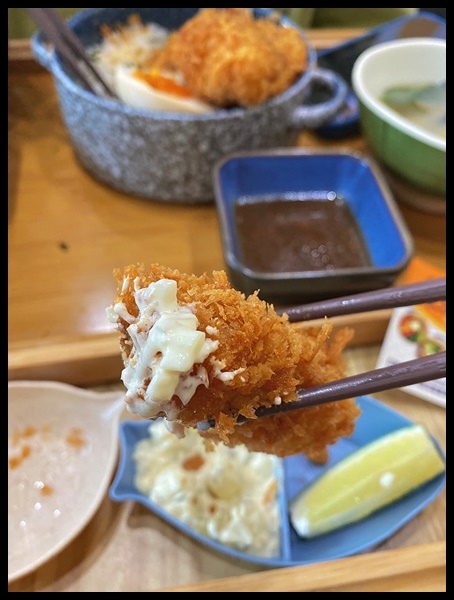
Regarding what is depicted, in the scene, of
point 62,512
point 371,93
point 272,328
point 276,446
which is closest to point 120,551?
point 62,512

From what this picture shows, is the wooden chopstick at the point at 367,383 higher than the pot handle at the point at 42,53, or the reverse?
the pot handle at the point at 42,53

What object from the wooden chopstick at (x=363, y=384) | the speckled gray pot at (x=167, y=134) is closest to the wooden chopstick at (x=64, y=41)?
the speckled gray pot at (x=167, y=134)

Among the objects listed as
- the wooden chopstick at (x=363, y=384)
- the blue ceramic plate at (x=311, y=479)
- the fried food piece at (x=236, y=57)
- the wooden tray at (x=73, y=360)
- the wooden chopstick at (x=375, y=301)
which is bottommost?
the blue ceramic plate at (x=311, y=479)

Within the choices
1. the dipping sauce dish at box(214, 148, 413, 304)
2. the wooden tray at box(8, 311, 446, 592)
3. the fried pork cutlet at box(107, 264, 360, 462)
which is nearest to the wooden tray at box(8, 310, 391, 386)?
the wooden tray at box(8, 311, 446, 592)

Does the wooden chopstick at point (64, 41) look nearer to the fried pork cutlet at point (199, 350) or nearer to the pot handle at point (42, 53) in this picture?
the pot handle at point (42, 53)

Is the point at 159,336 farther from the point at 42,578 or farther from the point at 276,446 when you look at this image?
the point at 42,578

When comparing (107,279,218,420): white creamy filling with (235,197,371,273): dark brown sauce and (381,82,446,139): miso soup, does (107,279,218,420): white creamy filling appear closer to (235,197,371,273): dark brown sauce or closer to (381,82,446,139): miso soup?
(235,197,371,273): dark brown sauce

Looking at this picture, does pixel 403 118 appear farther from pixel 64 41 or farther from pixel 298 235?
pixel 64 41
